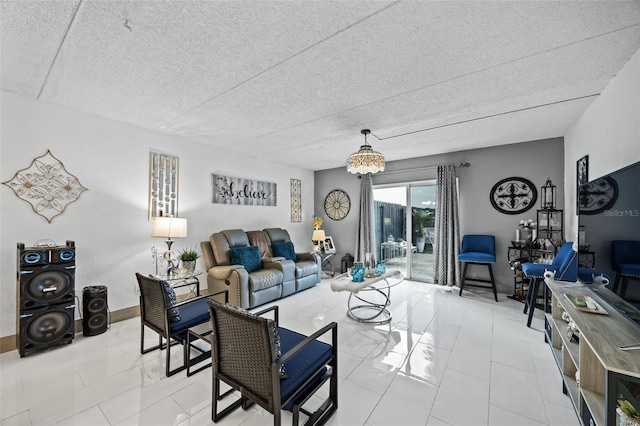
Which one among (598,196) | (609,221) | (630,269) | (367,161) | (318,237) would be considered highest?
(367,161)

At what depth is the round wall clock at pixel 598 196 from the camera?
5.24ft

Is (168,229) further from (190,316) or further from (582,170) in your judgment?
(582,170)

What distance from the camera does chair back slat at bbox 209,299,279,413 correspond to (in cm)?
135

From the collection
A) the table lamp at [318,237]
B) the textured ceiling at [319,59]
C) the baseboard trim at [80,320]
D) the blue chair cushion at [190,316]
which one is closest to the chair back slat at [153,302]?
the blue chair cushion at [190,316]

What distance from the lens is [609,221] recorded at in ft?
5.32

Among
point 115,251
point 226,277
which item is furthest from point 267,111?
point 115,251

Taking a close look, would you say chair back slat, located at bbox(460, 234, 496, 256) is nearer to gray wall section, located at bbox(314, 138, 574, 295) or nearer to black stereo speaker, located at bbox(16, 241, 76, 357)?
gray wall section, located at bbox(314, 138, 574, 295)

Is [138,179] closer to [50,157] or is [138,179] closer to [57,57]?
[50,157]

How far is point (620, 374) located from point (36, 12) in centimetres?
356

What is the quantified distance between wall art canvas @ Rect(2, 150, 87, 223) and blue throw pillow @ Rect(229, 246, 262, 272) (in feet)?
6.61

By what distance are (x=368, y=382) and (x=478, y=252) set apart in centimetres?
336

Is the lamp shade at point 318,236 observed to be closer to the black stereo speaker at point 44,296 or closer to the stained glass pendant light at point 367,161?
the stained glass pendant light at point 367,161

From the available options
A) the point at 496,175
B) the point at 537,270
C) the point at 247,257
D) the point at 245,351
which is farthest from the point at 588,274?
the point at 247,257

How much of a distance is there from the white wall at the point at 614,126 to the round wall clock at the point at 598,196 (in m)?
0.32
